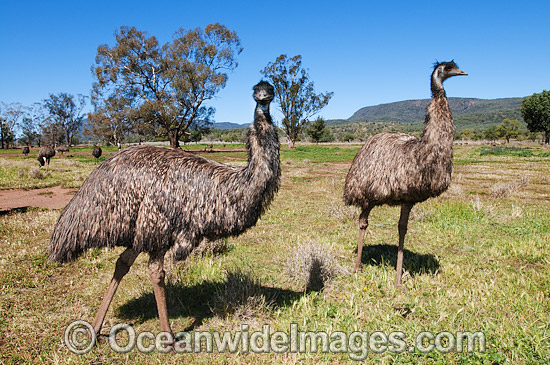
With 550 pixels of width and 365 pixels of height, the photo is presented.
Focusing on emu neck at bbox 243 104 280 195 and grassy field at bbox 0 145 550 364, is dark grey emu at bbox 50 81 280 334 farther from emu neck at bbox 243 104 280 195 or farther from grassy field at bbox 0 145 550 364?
grassy field at bbox 0 145 550 364

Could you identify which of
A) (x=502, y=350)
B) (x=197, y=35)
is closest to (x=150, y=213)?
(x=502, y=350)

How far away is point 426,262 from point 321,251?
1.90 meters

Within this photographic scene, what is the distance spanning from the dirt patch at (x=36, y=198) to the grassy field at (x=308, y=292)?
237cm

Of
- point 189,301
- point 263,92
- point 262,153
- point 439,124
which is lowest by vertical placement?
point 189,301

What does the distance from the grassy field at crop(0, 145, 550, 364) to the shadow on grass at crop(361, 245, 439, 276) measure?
0.03 meters

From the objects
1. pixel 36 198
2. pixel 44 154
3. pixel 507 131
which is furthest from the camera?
pixel 507 131

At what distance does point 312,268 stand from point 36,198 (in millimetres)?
10348

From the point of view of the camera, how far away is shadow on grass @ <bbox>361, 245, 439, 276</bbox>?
228 inches

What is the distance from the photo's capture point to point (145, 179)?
361 cm

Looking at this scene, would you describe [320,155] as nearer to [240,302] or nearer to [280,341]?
[240,302]

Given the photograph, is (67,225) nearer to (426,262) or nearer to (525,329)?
(525,329)

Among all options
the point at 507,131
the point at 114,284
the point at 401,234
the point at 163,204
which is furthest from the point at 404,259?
the point at 507,131

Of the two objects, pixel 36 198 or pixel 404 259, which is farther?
pixel 36 198

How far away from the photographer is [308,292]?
512cm
